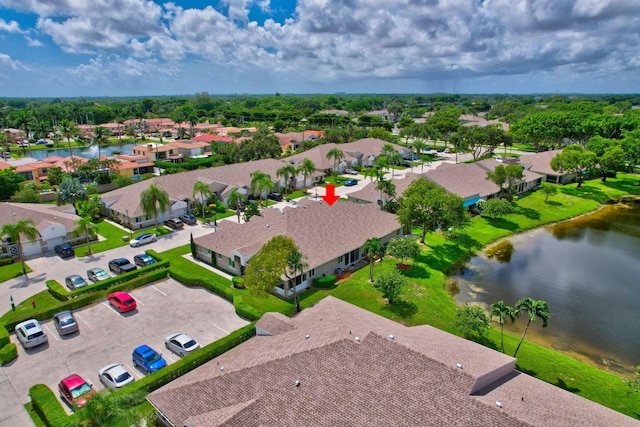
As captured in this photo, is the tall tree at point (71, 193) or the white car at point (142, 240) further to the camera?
the tall tree at point (71, 193)

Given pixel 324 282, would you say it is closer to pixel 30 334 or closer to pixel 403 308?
pixel 403 308

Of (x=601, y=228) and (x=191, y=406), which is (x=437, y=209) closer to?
(x=601, y=228)

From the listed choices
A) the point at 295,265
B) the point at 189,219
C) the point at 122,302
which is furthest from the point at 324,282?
the point at 189,219

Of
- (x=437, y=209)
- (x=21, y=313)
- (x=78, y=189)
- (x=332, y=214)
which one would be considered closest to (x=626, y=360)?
(x=437, y=209)

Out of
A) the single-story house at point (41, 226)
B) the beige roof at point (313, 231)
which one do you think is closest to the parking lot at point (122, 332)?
the beige roof at point (313, 231)

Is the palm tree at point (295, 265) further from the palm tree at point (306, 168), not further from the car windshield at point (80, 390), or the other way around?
the palm tree at point (306, 168)

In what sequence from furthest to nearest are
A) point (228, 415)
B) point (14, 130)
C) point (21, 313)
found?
point (14, 130) < point (21, 313) < point (228, 415)
